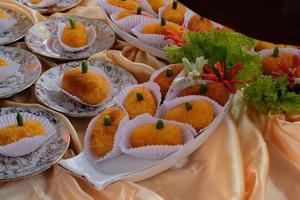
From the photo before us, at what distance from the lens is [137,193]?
90 centimetres

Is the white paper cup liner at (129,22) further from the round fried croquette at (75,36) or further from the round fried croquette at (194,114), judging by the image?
the round fried croquette at (194,114)

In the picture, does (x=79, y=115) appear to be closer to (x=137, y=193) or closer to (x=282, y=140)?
(x=137, y=193)

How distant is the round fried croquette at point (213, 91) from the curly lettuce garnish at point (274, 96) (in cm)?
6

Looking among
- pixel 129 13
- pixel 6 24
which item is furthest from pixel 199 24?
pixel 6 24

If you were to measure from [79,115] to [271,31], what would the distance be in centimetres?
72

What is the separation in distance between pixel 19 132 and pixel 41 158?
67 millimetres

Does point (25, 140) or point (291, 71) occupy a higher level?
point (291, 71)

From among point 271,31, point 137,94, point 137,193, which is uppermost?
point 271,31

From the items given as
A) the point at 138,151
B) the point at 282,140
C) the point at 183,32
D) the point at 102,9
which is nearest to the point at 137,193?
the point at 138,151

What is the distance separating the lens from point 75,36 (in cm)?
131

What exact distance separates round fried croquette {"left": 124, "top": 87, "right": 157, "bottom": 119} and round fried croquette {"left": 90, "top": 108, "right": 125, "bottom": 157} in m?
0.02

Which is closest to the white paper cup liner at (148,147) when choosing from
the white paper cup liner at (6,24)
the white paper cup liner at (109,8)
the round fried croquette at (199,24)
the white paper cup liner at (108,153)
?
the white paper cup liner at (108,153)

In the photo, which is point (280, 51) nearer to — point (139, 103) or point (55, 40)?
point (139, 103)

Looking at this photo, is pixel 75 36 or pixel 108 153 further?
pixel 75 36
